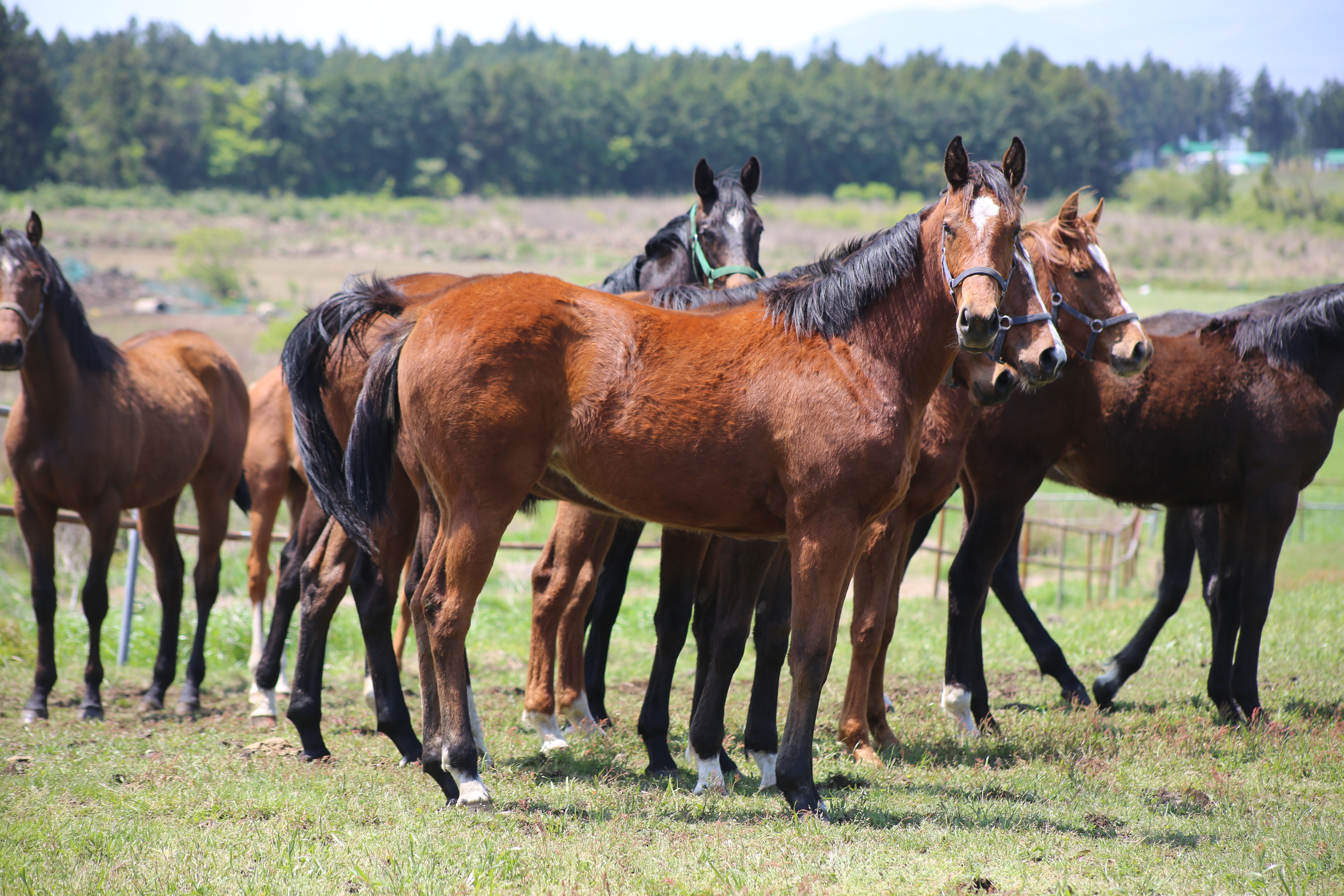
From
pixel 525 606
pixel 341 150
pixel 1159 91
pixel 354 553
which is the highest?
pixel 1159 91

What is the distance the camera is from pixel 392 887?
3227mm

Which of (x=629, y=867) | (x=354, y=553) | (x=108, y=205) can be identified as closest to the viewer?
(x=629, y=867)

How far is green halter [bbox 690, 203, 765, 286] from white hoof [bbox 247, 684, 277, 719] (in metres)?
3.71

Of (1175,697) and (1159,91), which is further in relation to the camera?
(1159,91)

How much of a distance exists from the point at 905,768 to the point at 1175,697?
2.87 metres

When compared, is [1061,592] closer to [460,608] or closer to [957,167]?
[957,167]

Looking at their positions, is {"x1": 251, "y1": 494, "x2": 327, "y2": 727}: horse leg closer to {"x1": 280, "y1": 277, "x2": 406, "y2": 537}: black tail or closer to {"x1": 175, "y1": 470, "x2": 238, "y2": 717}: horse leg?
{"x1": 280, "y1": 277, "x2": 406, "y2": 537}: black tail

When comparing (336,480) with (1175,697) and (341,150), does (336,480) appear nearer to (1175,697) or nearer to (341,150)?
(1175,697)

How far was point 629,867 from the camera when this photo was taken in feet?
11.5

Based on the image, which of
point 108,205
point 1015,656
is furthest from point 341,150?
point 1015,656

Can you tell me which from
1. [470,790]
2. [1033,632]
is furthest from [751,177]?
[470,790]

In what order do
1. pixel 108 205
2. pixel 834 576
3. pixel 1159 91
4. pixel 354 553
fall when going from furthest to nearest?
pixel 1159 91, pixel 108 205, pixel 354 553, pixel 834 576

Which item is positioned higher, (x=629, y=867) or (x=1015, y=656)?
(x=629, y=867)

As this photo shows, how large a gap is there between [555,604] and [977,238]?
2.99 metres
